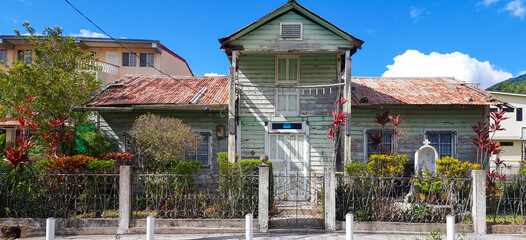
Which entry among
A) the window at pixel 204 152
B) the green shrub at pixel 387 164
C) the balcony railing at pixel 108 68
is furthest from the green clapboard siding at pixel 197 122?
the balcony railing at pixel 108 68

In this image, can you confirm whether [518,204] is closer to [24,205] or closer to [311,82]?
[311,82]

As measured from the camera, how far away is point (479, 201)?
817cm

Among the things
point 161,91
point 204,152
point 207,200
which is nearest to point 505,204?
point 207,200

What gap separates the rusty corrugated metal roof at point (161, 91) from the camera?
13227 millimetres

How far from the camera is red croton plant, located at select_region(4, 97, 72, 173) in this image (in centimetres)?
857

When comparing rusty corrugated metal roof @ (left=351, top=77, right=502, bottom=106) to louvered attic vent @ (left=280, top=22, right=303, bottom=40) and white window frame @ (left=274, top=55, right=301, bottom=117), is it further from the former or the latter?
louvered attic vent @ (left=280, top=22, right=303, bottom=40)

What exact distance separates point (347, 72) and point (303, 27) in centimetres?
213

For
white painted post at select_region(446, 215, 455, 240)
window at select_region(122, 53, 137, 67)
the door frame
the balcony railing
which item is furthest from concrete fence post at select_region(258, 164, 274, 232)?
window at select_region(122, 53, 137, 67)

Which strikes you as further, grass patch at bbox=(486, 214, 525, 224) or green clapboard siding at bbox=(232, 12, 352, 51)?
green clapboard siding at bbox=(232, 12, 352, 51)

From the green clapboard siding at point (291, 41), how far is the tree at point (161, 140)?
11.6 feet

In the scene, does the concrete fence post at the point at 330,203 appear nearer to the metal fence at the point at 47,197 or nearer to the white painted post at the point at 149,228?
the white painted post at the point at 149,228

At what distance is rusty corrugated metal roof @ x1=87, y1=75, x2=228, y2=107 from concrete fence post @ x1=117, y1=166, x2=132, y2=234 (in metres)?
5.02

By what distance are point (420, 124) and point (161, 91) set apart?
1063 cm

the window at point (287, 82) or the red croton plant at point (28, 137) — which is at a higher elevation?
the window at point (287, 82)
